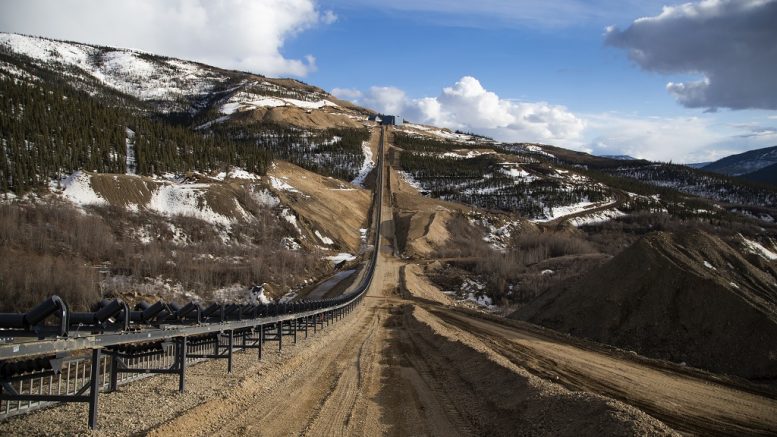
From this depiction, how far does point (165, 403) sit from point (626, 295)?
2521 cm

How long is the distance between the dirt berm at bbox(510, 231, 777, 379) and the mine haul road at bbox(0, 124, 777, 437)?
5.10 meters

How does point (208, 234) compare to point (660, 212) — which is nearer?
point (208, 234)

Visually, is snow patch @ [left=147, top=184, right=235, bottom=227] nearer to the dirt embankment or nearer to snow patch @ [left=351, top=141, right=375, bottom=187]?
the dirt embankment

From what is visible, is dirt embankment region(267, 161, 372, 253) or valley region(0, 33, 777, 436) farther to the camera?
dirt embankment region(267, 161, 372, 253)

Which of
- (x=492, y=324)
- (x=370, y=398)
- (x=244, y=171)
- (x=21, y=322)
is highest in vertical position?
(x=244, y=171)

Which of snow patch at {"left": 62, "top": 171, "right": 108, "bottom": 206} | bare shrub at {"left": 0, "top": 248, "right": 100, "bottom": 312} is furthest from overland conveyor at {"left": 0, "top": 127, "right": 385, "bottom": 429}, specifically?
snow patch at {"left": 62, "top": 171, "right": 108, "bottom": 206}

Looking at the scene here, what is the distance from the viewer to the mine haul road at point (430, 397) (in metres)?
9.49

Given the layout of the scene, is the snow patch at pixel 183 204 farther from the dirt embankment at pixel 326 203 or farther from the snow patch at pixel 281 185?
the snow patch at pixel 281 185

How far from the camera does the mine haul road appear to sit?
9.49 meters

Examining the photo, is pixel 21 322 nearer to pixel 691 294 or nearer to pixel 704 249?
pixel 691 294

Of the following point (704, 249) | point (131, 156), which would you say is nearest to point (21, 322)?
point (704, 249)

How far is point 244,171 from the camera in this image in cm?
10544

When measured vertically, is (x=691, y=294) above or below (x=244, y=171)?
below

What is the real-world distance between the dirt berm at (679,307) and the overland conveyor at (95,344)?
17.6m
